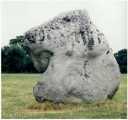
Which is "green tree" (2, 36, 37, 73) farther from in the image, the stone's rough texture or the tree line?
the stone's rough texture

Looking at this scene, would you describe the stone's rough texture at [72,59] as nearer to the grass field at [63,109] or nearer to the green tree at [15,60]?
the grass field at [63,109]

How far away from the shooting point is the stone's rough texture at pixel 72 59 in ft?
48.2

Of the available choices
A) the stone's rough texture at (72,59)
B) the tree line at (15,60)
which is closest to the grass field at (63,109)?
the stone's rough texture at (72,59)

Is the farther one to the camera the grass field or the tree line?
the tree line

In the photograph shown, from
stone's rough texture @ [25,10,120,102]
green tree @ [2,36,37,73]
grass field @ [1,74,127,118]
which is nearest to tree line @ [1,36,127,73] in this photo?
green tree @ [2,36,37,73]

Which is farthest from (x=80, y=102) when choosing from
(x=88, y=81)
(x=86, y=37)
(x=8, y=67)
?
(x=8, y=67)

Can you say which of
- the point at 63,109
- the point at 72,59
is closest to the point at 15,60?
the point at 72,59

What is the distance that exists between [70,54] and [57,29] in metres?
0.75

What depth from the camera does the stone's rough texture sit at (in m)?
14.7

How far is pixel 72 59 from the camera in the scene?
1487 centimetres

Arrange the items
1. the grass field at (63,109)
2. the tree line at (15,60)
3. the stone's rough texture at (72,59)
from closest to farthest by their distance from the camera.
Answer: the grass field at (63,109) → the stone's rough texture at (72,59) → the tree line at (15,60)

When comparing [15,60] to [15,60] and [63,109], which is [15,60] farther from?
[63,109]

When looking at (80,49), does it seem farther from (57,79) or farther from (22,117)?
(22,117)

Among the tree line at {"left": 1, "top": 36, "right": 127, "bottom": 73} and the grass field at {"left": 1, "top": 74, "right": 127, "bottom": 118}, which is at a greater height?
the tree line at {"left": 1, "top": 36, "right": 127, "bottom": 73}
